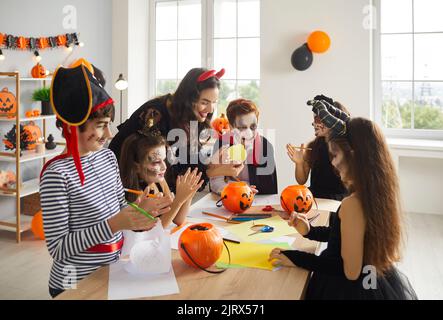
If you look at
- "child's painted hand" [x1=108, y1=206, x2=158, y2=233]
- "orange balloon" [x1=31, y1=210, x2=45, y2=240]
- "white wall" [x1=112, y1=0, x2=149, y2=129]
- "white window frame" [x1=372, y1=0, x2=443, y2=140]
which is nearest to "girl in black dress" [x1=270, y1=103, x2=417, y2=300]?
"child's painted hand" [x1=108, y1=206, x2=158, y2=233]

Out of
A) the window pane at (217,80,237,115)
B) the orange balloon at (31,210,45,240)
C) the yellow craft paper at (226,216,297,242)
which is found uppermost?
the window pane at (217,80,237,115)

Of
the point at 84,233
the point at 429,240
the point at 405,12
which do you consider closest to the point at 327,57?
the point at 405,12

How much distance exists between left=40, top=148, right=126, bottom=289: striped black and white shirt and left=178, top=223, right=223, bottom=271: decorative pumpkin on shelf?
224mm

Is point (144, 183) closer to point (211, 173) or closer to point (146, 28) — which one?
point (211, 173)

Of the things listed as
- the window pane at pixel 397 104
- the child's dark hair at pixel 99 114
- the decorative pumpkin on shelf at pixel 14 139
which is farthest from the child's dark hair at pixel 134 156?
the window pane at pixel 397 104

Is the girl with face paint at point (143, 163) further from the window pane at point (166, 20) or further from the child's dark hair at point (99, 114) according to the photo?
the window pane at point (166, 20)

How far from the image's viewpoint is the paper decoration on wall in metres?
4.19

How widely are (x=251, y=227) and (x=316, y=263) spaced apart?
1.51 ft

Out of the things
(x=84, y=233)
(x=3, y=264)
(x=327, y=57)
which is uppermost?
(x=327, y=57)

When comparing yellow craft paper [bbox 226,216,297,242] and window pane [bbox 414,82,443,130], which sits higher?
window pane [bbox 414,82,443,130]

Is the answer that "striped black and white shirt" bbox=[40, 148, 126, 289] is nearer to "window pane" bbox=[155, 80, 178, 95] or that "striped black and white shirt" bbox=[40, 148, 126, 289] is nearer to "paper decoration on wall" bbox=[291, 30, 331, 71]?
"paper decoration on wall" bbox=[291, 30, 331, 71]

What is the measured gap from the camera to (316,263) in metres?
1.44

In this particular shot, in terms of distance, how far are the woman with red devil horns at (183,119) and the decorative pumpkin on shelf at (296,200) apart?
0.37m

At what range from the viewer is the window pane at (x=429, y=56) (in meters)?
4.28
